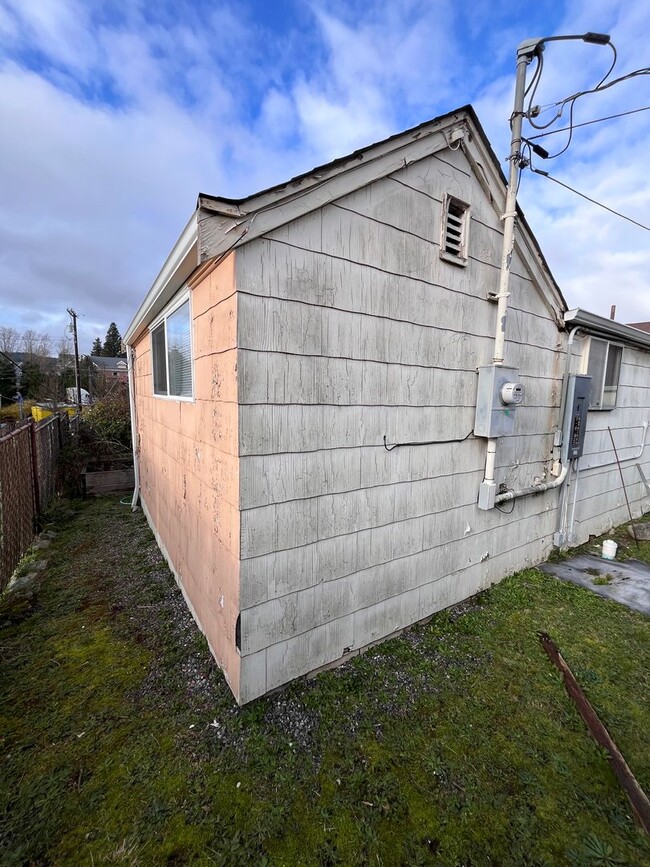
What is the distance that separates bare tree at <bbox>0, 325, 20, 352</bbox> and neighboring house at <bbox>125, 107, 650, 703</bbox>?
4711 cm

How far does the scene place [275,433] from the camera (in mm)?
2182

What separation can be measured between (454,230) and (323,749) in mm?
3927

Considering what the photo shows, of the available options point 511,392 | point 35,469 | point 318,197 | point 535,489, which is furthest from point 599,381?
point 35,469

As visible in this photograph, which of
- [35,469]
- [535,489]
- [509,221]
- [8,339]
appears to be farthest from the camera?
[8,339]

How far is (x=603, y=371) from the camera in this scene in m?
5.00

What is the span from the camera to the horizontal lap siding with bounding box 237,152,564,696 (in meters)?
2.16

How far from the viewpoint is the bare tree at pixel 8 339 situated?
37.5 metres

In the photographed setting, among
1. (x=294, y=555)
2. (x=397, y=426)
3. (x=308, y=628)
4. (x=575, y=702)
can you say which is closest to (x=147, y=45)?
(x=397, y=426)

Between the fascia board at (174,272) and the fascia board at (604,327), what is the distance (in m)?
4.16

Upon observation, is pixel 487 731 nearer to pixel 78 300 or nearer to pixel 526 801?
pixel 526 801

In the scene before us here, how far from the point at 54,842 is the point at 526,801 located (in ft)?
7.52

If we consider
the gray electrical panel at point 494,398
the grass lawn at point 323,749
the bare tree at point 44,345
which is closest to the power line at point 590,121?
the gray electrical panel at point 494,398

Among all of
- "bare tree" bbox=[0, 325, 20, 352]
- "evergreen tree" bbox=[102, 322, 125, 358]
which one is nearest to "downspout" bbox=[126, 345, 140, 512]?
"bare tree" bbox=[0, 325, 20, 352]

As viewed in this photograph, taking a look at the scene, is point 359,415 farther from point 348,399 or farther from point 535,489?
point 535,489
